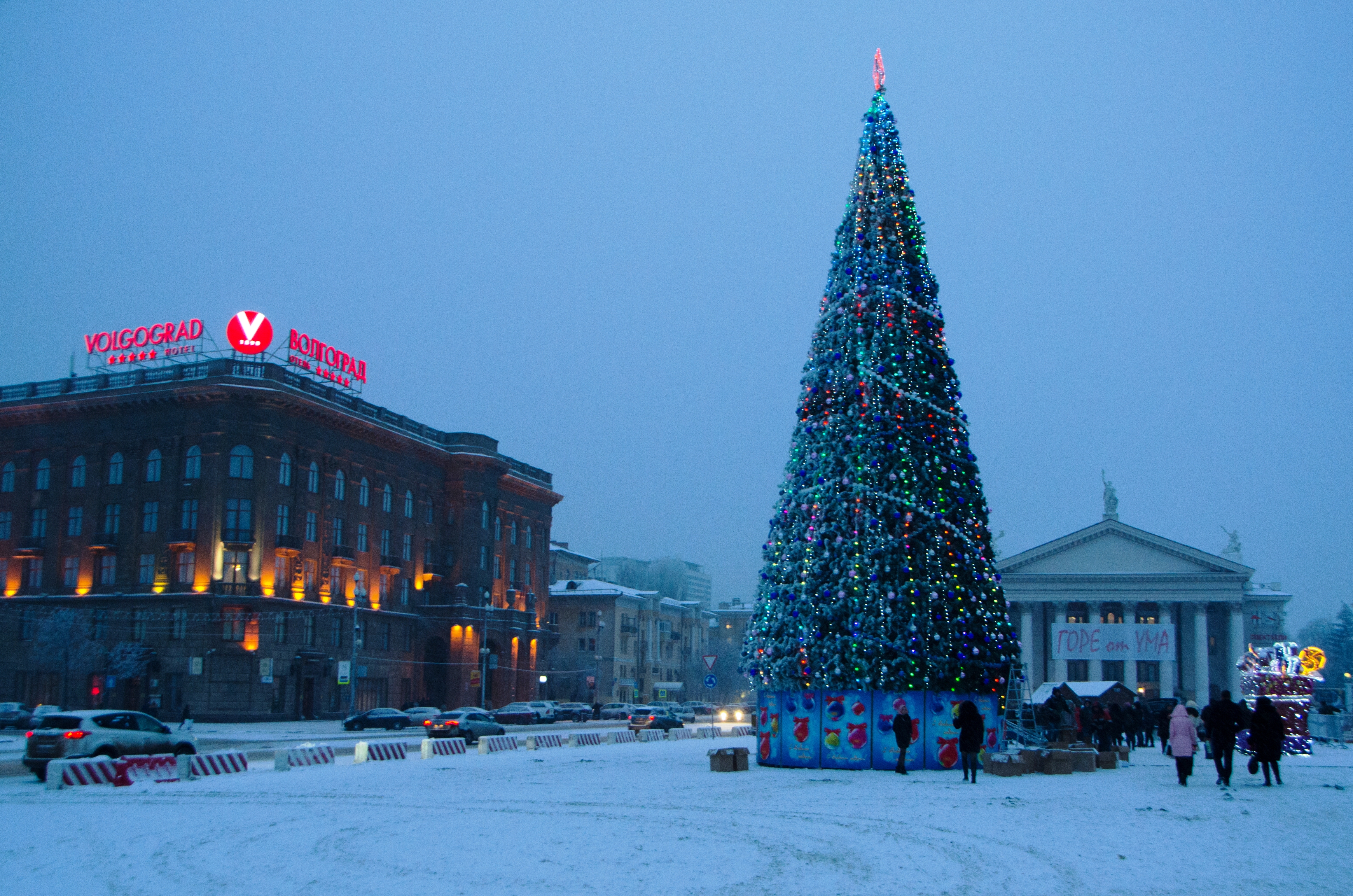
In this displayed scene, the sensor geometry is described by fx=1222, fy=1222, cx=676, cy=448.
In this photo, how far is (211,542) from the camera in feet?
211

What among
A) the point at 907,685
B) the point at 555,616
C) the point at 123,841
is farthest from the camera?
the point at 555,616

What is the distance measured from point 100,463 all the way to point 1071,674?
3000 inches

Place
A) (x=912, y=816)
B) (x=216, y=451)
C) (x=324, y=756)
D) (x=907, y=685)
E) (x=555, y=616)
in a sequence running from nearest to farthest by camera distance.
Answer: (x=912, y=816)
(x=907, y=685)
(x=324, y=756)
(x=216, y=451)
(x=555, y=616)

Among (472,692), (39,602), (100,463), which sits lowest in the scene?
(472,692)

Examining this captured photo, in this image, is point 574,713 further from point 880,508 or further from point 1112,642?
point 880,508

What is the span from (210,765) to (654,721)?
107 ft

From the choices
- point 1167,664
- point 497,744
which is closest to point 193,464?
point 497,744

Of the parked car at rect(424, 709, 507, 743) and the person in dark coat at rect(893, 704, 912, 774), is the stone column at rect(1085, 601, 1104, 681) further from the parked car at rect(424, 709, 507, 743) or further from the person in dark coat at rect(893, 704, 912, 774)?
the person in dark coat at rect(893, 704, 912, 774)

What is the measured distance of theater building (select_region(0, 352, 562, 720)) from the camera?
6375cm

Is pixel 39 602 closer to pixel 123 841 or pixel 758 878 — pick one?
pixel 123 841

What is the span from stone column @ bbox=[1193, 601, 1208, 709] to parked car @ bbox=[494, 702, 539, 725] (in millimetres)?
54814

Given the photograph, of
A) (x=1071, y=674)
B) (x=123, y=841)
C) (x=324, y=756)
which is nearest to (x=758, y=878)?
(x=123, y=841)

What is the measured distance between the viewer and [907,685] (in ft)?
89.7

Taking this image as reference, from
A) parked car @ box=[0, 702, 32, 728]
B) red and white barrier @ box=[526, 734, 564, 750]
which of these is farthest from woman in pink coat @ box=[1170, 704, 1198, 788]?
parked car @ box=[0, 702, 32, 728]
